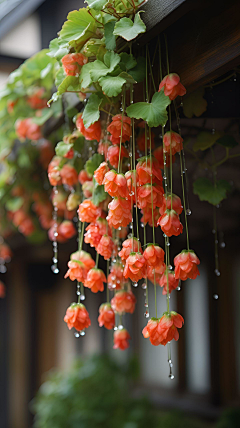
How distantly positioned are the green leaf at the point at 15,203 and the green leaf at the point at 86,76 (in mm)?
1109

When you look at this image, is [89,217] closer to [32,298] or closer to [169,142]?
[169,142]

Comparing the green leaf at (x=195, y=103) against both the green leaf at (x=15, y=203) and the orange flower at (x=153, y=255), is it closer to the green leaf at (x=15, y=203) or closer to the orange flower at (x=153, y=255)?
the orange flower at (x=153, y=255)

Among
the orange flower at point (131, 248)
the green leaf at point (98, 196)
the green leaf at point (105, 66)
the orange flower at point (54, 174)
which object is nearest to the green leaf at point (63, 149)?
the orange flower at point (54, 174)

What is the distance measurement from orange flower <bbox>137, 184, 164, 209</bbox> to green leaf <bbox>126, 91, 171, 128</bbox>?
115mm

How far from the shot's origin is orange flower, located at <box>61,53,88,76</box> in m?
0.75

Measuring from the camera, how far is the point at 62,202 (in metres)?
1.40

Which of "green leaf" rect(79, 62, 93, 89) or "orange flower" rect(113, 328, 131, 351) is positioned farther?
"orange flower" rect(113, 328, 131, 351)

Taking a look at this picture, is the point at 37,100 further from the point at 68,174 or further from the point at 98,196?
the point at 98,196

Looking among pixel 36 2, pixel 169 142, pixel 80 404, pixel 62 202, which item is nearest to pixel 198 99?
pixel 169 142

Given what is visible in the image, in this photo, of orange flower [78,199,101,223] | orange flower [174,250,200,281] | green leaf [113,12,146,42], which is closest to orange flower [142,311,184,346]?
orange flower [174,250,200,281]

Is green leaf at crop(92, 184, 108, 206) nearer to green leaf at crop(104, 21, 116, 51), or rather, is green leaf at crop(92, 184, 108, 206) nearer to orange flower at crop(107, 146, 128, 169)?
orange flower at crop(107, 146, 128, 169)

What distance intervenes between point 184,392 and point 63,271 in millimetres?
1461

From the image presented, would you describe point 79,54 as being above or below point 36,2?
below

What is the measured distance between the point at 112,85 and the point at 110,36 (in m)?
0.13
